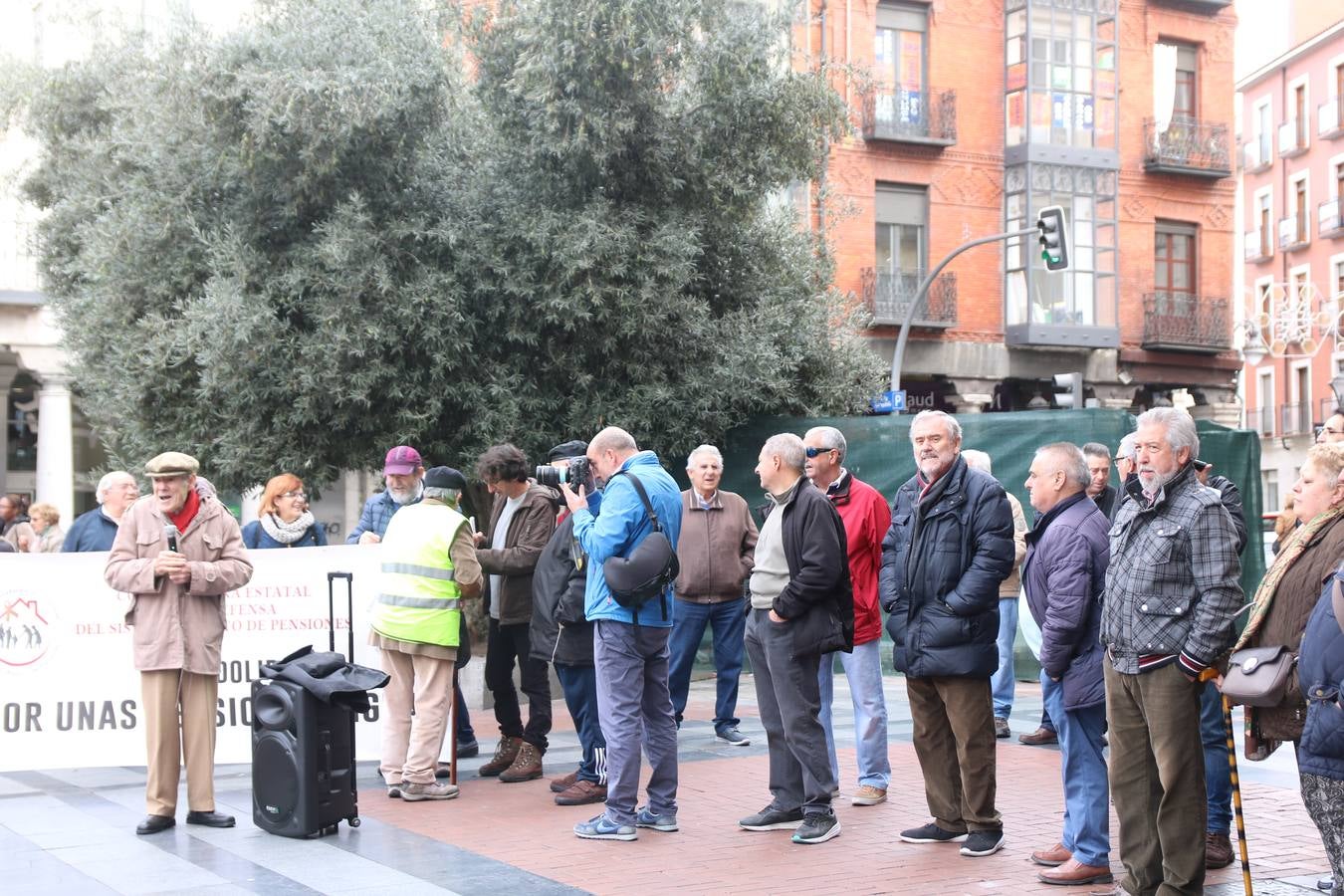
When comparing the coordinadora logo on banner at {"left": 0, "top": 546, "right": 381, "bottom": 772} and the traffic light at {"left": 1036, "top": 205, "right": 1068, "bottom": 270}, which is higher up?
the traffic light at {"left": 1036, "top": 205, "right": 1068, "bottom": 270}

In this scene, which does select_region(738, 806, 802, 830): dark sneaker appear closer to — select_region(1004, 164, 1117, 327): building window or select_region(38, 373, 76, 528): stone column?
select_region(38, 373, 76, 528): stone column

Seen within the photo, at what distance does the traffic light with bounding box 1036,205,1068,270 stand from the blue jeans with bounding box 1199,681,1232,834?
1599 centimetres

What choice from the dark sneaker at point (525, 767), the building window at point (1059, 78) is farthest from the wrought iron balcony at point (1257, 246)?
the dark sneaker at point (525, 767)

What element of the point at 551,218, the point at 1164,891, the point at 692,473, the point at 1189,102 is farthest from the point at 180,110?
the point at 1189,102

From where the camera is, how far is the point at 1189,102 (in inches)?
1310

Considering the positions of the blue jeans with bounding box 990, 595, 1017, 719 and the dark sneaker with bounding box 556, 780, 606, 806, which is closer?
the dark sneaker with bounding box 556, 780, 606, 806

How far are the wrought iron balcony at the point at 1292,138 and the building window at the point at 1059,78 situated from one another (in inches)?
944

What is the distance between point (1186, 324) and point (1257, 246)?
2533 centimetres

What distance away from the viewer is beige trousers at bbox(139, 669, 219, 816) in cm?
770

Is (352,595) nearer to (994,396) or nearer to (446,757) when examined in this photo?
(446,757)

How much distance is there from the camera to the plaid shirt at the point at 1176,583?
5625 millimetres

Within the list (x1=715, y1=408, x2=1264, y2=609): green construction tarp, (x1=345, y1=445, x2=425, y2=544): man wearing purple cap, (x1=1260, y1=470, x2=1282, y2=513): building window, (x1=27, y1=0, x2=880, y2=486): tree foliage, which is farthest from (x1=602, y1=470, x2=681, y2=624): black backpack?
(x1=1260, y1=470, x2=1282, y2=513): building window

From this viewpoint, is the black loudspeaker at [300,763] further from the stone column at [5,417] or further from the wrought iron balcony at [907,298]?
the stone column at [5,417]

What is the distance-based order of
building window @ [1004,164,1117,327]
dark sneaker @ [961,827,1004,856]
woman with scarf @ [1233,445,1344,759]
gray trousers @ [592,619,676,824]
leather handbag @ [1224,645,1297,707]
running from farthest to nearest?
building window @ [1004,164,1117,327] < gray trousers @ [592,619,676,824] < dark sneaker @ [961,827,1004,856] < woman with scarf @ [1233,445,1344,759] < leather handbag @ [1224,645,1297,707]
